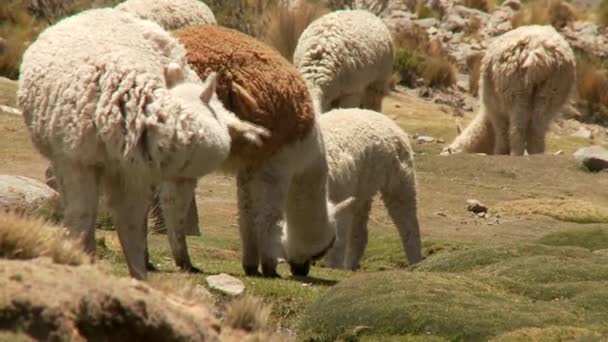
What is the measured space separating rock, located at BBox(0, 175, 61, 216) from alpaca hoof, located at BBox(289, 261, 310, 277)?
82.0 inches

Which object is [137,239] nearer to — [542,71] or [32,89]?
[32,89]

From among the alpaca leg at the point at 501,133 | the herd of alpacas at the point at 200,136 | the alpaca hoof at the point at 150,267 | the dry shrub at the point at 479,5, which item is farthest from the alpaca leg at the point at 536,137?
the dry shrub at the point at 479,5

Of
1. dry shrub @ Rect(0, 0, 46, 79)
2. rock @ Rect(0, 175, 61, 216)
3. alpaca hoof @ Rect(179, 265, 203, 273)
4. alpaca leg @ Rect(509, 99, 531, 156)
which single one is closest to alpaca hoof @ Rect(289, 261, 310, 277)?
alpaca hoof @ Rect(179, 265, 203, 273)

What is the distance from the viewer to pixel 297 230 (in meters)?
11.5

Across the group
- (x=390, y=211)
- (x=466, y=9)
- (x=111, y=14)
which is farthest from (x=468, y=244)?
(x=466, y=9)

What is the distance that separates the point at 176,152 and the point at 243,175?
283 centimetres

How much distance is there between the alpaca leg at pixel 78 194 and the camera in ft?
27.4

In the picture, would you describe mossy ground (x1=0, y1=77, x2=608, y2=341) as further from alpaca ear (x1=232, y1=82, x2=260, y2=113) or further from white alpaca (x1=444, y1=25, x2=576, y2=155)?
alpaca ear (x1=232, y1=82, x2=260, y2=113)

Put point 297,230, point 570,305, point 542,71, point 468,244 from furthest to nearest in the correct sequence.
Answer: point 542,71, point 468,244, point 297,230, point 570,305

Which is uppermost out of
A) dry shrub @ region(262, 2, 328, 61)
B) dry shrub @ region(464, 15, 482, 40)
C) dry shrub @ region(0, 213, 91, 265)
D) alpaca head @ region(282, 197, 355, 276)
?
dry shrub @ region(0, 213, 91, 265)

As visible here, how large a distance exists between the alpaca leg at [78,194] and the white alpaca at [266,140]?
1.86 meters

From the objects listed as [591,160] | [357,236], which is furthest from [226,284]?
[591,160]

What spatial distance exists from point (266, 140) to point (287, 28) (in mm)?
15256

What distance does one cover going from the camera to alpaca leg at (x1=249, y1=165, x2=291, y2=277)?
35.5 feet
